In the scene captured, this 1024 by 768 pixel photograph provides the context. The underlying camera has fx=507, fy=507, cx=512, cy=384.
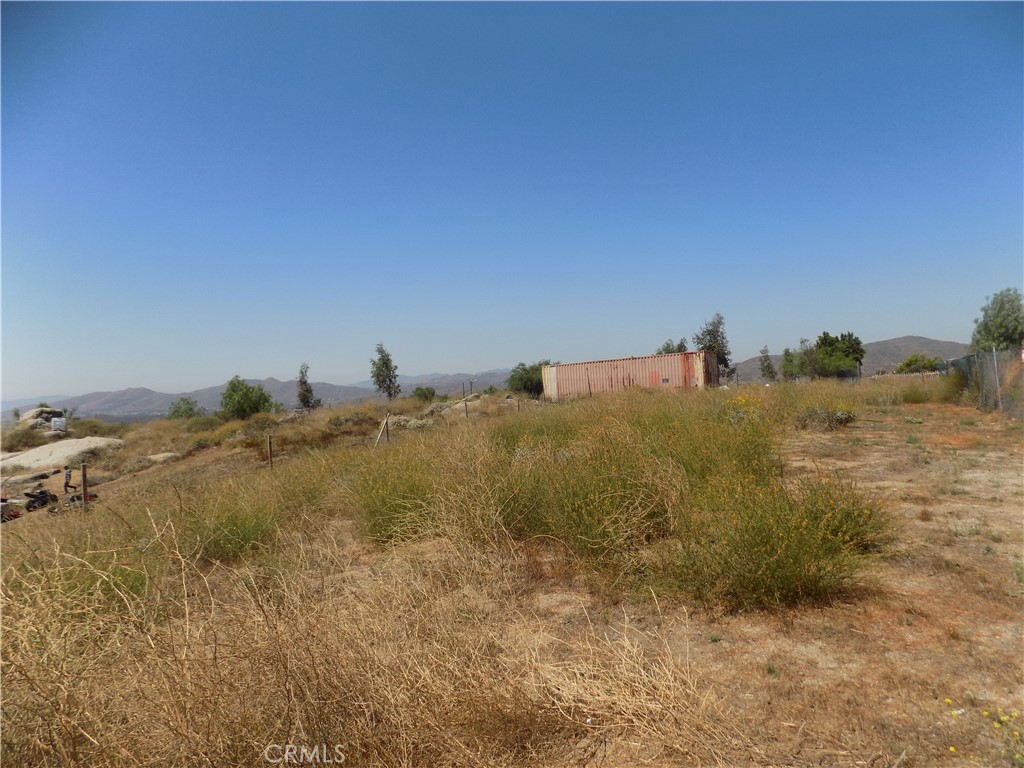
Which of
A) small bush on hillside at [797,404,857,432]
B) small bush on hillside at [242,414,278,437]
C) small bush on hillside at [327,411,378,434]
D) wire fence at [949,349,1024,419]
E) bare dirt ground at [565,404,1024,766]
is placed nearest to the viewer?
bare dirt ground at [565,404,1024,766]

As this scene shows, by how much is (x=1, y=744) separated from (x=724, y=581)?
4.10 meters

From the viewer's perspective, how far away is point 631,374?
1227 inches

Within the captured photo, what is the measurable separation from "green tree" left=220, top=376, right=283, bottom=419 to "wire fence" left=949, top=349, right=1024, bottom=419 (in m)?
38.5

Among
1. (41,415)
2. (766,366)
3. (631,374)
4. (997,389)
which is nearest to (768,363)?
(766,366)

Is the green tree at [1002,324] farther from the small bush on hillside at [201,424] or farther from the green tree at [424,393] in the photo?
the small bush on hillside at [201,424]

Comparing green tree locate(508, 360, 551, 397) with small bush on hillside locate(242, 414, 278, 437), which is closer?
small bush on hillside locate(242, 414, 278, 437)

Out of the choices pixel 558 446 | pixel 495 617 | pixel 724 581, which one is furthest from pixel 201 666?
pixel 558 446

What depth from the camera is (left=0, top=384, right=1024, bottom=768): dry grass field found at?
206 centimetres

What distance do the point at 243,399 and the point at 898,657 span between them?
1594 inches

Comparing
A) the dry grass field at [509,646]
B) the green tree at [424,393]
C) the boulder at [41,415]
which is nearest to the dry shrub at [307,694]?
the dry grass field at [509,646]

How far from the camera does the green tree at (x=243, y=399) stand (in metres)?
36.6

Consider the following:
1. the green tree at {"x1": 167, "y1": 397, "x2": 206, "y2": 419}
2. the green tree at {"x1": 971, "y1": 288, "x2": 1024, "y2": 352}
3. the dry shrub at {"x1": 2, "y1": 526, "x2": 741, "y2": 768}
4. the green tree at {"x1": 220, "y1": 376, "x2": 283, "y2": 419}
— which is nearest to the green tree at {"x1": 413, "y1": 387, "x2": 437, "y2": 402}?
the green tree at {"x1": 220, "y1": 376, "x2": 283, "y2": 419}

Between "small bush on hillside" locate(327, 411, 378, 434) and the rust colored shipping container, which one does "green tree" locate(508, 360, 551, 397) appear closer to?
the rust colored shipping container

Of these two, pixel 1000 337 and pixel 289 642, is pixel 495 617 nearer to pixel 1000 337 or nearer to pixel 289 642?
pixel 289 642
